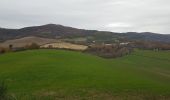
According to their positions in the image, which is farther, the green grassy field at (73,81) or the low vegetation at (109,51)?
the low vegetation at (109,51)

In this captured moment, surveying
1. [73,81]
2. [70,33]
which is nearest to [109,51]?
[73,81]

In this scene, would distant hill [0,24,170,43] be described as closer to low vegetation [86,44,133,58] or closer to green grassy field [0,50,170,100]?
low vegetation [86,44,133,58]

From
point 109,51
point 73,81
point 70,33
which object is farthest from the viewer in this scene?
point 70,33

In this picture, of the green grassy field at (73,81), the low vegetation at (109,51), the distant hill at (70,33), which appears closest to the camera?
the green grassy field at (73,81)

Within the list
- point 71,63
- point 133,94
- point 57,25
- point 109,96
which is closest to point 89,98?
point 109,96

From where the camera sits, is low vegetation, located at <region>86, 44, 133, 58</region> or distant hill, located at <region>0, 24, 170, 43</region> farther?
distant hill, located at <region>0, 24, 170, 43</region>

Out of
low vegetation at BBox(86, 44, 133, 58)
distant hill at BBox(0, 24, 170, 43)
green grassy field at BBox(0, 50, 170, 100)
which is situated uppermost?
distant hill at BBox(0, 24, 170, 43)

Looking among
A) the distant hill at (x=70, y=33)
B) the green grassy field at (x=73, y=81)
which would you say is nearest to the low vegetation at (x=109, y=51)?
the green grassy field at (x=73, y=81)

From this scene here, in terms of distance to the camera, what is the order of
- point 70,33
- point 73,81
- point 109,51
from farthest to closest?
1. point 70,33
2. point 109,51
3. point 73,81

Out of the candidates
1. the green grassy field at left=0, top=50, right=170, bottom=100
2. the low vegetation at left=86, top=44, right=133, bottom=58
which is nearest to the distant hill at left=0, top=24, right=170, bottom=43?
the low vegetation at left=86, top=44, right=133, bottom=58

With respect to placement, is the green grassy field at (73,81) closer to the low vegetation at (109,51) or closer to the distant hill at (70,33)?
the low vegetation at (109,51)

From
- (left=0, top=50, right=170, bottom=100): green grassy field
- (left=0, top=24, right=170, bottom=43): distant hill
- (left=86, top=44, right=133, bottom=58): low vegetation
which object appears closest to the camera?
(left=0, top=50, right=170, bottom=100): green grassy field

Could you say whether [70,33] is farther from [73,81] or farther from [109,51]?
[73,81]

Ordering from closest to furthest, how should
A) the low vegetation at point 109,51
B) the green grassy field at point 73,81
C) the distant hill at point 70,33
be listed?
the green grassy field at point 73,81
the low vegetation at point 109,51
the distant hill at point 70,33
